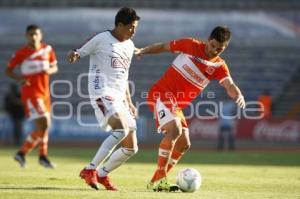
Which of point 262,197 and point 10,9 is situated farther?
point 10,9

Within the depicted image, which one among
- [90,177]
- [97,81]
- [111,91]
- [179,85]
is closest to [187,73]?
[179,85]

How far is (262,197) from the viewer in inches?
394

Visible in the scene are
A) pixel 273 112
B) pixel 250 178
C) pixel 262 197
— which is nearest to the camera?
pixel 262 197

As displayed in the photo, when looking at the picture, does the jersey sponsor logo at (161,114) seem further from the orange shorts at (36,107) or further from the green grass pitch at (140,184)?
the orange shorts at (36,107)

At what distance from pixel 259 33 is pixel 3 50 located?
37.0ft

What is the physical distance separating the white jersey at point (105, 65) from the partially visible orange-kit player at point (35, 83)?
499cm

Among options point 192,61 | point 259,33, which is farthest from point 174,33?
point 192,61

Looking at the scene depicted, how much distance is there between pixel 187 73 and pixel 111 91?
1308 millimetres

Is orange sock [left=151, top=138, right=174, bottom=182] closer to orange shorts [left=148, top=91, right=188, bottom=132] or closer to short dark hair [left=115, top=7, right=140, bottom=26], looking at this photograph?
orange shorts [left=148, top=91, right=188, bottom=132]

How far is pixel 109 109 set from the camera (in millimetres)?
10305

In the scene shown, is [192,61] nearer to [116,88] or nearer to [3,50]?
[116,88]

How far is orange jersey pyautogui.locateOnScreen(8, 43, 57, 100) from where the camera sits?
15.5 meters

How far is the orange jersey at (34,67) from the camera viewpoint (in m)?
15.5

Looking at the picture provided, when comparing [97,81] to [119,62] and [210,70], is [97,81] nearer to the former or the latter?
[119,62]
